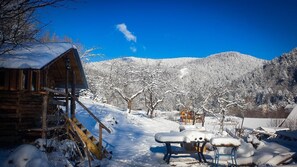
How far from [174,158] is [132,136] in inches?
291

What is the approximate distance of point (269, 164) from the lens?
11.7m

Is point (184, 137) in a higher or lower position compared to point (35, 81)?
lower

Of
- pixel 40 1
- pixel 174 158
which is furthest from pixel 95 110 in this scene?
pixel 40 1

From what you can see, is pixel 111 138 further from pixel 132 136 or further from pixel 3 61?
pixel 3 61

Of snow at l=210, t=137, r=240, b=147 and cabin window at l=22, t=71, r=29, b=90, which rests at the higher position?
cabin window at l=22, t=71, r=29, b=90

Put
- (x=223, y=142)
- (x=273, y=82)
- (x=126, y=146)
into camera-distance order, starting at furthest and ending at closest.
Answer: (x=273, y=82), (x=126, y=146), (x=223, y=142)

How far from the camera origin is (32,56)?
1073 cm

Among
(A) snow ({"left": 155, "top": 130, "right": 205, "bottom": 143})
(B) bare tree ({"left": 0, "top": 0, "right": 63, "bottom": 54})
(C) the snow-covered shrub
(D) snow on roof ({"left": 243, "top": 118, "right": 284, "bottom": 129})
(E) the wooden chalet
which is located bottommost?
(D) snow on roof ({"left": 243, "top": 118, "right": 284, "bottom": 129})

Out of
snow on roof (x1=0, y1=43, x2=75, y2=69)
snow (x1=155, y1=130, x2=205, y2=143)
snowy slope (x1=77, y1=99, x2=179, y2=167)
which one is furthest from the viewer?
snowy slope (x1=77, y1=99, x2=179, y2=167)

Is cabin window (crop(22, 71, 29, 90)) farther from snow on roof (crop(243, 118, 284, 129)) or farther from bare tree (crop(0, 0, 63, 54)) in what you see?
snow on roof (crop(243, 118, 284, 129))

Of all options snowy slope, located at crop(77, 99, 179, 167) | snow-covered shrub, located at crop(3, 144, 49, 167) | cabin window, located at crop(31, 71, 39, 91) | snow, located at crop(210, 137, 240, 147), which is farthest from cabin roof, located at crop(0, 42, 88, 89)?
snow, located at crop(210, 137, 240, 147)

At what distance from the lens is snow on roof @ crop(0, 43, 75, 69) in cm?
1002

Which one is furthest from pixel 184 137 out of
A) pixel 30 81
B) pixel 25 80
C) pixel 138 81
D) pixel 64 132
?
pixel 138 81

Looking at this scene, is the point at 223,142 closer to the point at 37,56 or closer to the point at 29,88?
the point at 29,88
